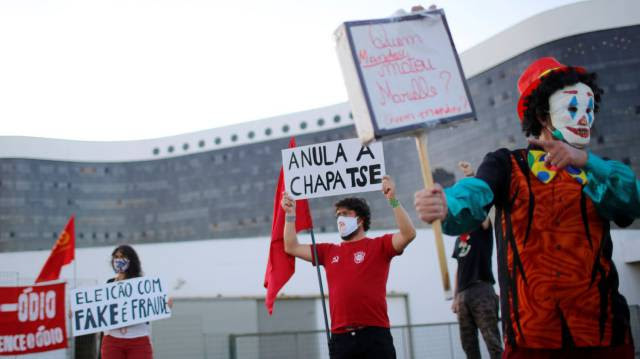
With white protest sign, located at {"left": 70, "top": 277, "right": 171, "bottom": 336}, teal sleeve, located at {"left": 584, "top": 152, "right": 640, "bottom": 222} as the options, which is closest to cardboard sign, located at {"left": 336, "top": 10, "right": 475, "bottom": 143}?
teal sleeve, located at {"left": 584, "top": 152, "right": 640, "bottom": 222}

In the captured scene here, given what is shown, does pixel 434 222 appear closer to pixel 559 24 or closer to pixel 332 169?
pixel 332 169

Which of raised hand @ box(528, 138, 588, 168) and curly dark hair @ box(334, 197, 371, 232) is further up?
curly dark hair @ box(334, 197, 371, 232)

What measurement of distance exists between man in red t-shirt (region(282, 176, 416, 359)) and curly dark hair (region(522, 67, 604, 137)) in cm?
170

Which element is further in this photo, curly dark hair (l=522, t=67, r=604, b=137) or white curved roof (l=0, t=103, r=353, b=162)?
white curved roof (l=0, t=103, r=353, b=162)

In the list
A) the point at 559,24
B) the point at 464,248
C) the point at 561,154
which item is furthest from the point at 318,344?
the point at 559,24

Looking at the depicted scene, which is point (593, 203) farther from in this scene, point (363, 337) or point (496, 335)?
point (496, 335)

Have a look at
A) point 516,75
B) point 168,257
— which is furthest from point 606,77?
point 168,257

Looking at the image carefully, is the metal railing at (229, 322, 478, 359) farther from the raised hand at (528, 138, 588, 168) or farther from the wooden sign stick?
the raised hand at (528, 138, 588, 168)

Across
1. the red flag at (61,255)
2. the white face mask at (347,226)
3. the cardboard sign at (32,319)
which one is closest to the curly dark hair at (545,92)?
the white face mask at (347,226)

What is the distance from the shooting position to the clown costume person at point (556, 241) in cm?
246

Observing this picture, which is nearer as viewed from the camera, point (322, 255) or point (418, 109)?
point (418, 109)

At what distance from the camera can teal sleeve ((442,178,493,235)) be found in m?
2.34

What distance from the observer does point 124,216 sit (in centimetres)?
5875

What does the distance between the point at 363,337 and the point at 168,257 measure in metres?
15.4
